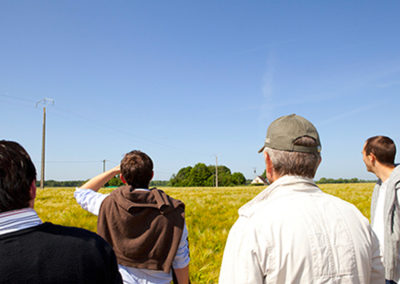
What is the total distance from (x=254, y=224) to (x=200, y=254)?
4.64 m

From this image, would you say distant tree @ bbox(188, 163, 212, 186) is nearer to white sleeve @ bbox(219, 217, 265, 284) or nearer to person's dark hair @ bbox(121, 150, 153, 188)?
person's dark hair @ bbox(121, 150, 153, 188)

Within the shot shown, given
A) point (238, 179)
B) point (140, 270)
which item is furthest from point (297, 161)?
point (238, 179)

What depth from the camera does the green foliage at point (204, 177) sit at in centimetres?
11038

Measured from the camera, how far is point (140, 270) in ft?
9.27

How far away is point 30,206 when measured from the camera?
143 centimetres

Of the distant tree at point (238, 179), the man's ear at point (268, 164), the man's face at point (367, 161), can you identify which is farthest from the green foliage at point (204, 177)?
the man's ear at point (268, 164)

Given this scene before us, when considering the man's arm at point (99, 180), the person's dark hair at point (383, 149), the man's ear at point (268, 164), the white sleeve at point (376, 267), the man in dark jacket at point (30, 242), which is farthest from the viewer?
the person's dark hair at point (383, 149)

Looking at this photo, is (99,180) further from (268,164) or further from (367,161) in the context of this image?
(367,161)

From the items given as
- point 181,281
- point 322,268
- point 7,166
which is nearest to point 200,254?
point 181,281

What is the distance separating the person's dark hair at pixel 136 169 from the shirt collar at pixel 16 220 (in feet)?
4.83

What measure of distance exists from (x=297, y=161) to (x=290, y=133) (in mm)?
176

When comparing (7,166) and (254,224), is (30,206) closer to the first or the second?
(7,166)

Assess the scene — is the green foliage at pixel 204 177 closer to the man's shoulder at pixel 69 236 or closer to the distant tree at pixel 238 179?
the distant tree at pixel 238 179

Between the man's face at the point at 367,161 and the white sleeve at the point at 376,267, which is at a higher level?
the man's face at the point at 367,161
